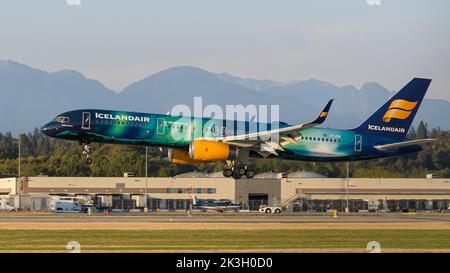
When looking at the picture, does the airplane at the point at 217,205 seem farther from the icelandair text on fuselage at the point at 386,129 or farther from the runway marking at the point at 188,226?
the runway marking at the point at 188,226

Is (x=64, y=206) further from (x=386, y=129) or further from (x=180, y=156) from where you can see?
(x=386, y=129)

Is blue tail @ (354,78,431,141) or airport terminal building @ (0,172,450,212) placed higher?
blue tail @ (354,78,431,141)

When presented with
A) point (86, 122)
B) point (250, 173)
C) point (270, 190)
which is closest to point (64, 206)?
point (250, 173)

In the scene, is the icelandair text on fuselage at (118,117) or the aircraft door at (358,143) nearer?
the icelandair text on fuselage at (118,117)

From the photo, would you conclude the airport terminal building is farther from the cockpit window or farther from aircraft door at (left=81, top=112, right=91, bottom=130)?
aircraft door at (left=81, top=112, right=91, bottom=130)

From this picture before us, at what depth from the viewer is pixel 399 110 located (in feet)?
267

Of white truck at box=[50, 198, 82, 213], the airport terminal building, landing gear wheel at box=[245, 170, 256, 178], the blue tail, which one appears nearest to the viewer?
landing gear wheel at box=[245, 170, 256, 178]

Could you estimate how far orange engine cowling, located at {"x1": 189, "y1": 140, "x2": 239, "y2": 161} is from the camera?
2761 inches

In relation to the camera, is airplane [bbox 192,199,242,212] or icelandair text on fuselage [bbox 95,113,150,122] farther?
airplane [bbox 192,199,242,212]

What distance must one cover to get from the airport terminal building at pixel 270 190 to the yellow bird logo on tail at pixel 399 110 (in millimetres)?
45738

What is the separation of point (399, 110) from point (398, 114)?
0.70 metres

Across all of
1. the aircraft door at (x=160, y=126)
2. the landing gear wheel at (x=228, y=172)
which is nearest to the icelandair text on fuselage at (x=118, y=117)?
the aircraft door at (x=160, y=126)

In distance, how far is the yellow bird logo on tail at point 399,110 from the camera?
3152 inches

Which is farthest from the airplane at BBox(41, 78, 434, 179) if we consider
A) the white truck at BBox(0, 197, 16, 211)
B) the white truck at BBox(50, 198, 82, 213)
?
the white truck at BBox(0, 197, 16, 211)
